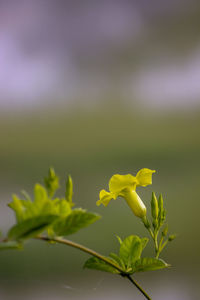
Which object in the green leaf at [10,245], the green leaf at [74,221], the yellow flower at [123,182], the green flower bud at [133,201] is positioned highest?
the green flower bud at [133,201]

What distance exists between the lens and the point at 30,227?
0.60ft

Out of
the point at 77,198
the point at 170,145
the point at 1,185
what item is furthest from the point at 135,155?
the point at 1,185

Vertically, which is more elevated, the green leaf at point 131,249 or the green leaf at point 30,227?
the green leaf at point 131,249

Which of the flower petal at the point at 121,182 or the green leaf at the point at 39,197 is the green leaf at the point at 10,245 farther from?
the flower petal at the point at 121,182

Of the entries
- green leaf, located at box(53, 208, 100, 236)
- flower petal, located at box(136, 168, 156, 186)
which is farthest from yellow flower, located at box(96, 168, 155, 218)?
green leaf, located at box(53, 208, 100, 236)

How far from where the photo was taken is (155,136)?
8.57 meters

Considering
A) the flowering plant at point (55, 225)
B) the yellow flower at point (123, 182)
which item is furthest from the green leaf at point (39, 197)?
the yellow flower at point (123, 182)

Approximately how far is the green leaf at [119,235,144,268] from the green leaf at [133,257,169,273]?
0.01 metres

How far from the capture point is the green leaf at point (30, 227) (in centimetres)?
18

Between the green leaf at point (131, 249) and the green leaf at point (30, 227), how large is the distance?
A: 96 millimetres

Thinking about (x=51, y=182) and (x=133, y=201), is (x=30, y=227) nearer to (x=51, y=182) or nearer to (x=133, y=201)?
(x=51, y=182)

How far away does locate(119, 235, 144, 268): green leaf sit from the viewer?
0.84 feet

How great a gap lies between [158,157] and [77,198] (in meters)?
2.41

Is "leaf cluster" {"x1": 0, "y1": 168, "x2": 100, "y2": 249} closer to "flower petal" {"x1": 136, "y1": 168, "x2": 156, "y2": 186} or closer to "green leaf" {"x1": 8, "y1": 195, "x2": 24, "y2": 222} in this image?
"green leaf" {"x1": 8, "y1": 195, "x2": 24, "y2": 222}
